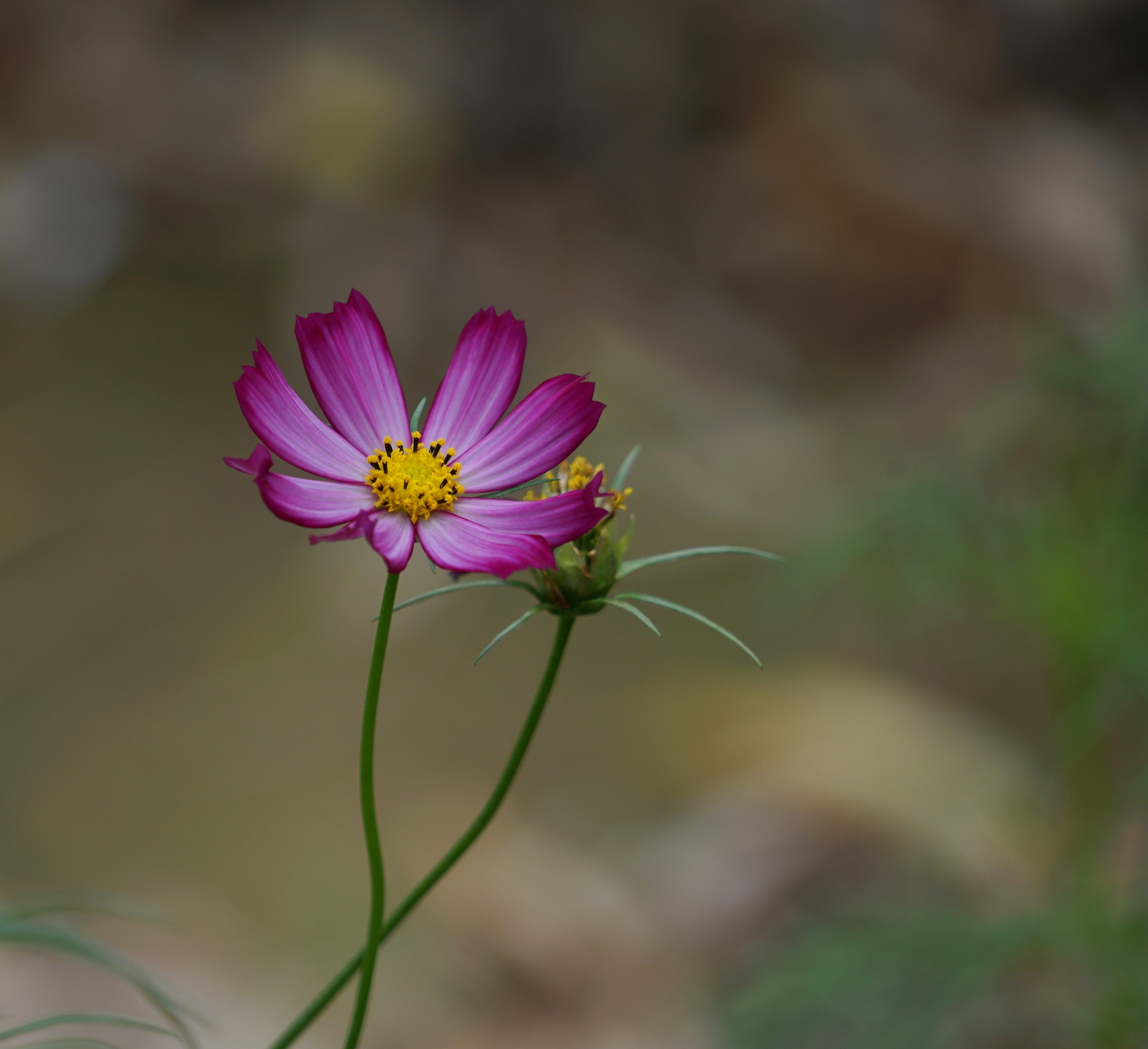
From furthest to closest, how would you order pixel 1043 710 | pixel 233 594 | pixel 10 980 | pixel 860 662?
pixel 233 594 < pixel 860 662 < pixel 1043 710 < pixel 10 980

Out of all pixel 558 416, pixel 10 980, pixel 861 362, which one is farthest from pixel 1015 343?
pixel 558 416

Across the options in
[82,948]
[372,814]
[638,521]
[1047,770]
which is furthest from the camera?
[638,521]

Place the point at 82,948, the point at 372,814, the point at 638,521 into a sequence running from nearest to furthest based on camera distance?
the point at 372,814, the point at 82,948, the point at 638,521

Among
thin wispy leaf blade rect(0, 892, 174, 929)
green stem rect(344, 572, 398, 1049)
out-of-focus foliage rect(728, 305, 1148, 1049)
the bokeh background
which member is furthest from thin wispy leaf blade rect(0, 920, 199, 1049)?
out-of-focus foliage rect(728, 305, 1148, 1049)

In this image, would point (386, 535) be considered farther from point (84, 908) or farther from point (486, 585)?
point (84, 908)

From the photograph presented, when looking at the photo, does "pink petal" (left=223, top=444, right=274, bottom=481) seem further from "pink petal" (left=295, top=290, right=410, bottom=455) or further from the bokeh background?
the bokeh background

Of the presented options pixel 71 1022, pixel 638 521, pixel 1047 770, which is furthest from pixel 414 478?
pixel 638 521

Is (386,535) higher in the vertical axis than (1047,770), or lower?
lower

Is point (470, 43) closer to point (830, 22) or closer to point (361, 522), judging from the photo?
point (830, 22)
